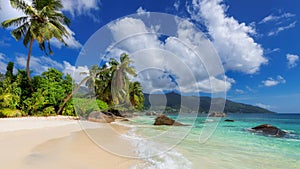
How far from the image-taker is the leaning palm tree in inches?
513

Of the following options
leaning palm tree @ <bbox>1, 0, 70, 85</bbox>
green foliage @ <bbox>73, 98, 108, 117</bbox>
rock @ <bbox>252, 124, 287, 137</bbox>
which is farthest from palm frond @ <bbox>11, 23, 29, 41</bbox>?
rock @ <bbox>252, 124, 287, 137</bbox>

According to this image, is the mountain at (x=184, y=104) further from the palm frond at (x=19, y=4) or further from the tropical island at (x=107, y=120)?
the palm frond at (x=19, y=4)

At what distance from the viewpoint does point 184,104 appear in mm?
7977

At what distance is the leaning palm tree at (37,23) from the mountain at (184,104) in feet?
30.7

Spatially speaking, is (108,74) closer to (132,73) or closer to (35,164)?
(132,73)

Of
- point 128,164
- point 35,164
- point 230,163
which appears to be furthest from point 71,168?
point 230,163

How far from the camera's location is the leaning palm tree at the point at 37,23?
42.8 ft

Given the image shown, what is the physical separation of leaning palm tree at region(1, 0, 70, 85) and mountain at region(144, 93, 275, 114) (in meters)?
9.35

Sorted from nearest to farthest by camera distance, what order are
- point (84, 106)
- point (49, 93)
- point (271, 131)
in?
1. point (271, 131)
2. point (49, 93)
3. point (84, 106)

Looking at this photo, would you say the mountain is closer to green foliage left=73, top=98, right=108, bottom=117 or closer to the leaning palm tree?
green foliage left=73, top=98, right=108, bottom=117

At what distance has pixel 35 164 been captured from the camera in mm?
3273

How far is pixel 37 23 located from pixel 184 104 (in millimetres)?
12806

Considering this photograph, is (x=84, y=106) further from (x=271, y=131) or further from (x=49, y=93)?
(x=271, y=131)

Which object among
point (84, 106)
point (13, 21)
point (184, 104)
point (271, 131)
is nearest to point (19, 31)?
point (13, 21)
